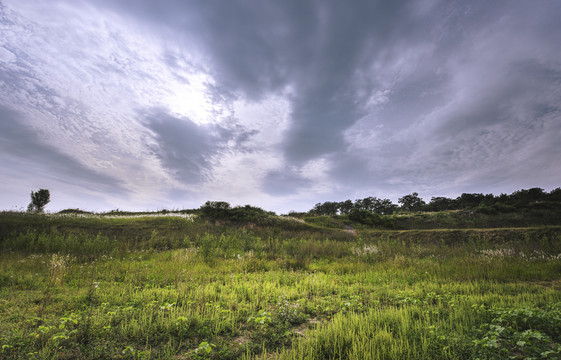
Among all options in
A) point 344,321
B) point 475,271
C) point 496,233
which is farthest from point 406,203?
point 344,321

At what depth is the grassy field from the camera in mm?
3771

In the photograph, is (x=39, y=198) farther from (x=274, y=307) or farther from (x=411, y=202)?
(x=411, y=202)

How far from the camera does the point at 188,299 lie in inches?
252

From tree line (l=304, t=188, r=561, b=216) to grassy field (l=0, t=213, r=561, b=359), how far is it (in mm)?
26618

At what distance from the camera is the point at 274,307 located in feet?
20.4

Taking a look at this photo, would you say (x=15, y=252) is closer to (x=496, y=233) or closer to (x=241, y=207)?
(x=241, y=207)

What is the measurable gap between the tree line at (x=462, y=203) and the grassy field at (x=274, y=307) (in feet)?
87.3

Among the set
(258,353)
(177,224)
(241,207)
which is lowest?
(258,353)

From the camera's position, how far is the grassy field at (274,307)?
3771 millimetres

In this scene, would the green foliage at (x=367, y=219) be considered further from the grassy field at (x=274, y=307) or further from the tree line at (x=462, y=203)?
the grassy field at (x=274, y=307)

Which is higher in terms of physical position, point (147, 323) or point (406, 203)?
point (406, 203)

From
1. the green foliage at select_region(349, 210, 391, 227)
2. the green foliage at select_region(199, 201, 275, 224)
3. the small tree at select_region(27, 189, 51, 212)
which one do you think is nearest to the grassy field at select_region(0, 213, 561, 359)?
the green foliage at select_region(199, 201, 275, 224)

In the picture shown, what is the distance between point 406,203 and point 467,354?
286 feet

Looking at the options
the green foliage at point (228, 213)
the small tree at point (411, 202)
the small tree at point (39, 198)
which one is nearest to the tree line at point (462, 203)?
the small tree at point (411, 202)
